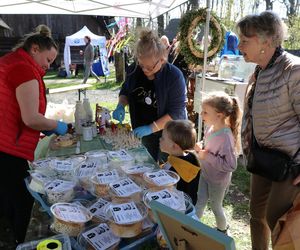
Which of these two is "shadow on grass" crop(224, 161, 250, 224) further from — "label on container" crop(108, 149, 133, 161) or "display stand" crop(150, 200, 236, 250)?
"display stand" crop(150, 200, 236, 250)

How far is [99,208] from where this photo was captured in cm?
123

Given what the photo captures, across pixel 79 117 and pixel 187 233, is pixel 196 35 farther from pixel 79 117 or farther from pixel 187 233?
pixel 187 233

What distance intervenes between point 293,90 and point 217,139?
74 cm

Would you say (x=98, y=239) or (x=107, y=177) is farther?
(x=107, y=177)

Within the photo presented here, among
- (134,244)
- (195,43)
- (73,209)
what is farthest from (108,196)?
(195,43)

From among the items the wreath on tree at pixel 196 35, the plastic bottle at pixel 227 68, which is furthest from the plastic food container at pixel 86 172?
the plastic bottle at pixel 227 68

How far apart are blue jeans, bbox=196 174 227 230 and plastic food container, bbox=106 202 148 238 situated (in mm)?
Answer: 1347

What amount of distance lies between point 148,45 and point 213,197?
50.1 inches

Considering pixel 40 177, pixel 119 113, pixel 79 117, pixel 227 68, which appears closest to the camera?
pixel 40 177

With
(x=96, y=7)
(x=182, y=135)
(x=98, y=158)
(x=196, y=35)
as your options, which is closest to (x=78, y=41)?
(x=96, y=7)

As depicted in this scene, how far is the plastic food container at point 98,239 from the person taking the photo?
1.06 metres

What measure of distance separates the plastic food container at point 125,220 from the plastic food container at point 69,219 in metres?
0.10

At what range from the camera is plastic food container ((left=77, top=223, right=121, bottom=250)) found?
1.06m

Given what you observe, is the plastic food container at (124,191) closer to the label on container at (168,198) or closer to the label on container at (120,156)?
the label on container at (168,198)
